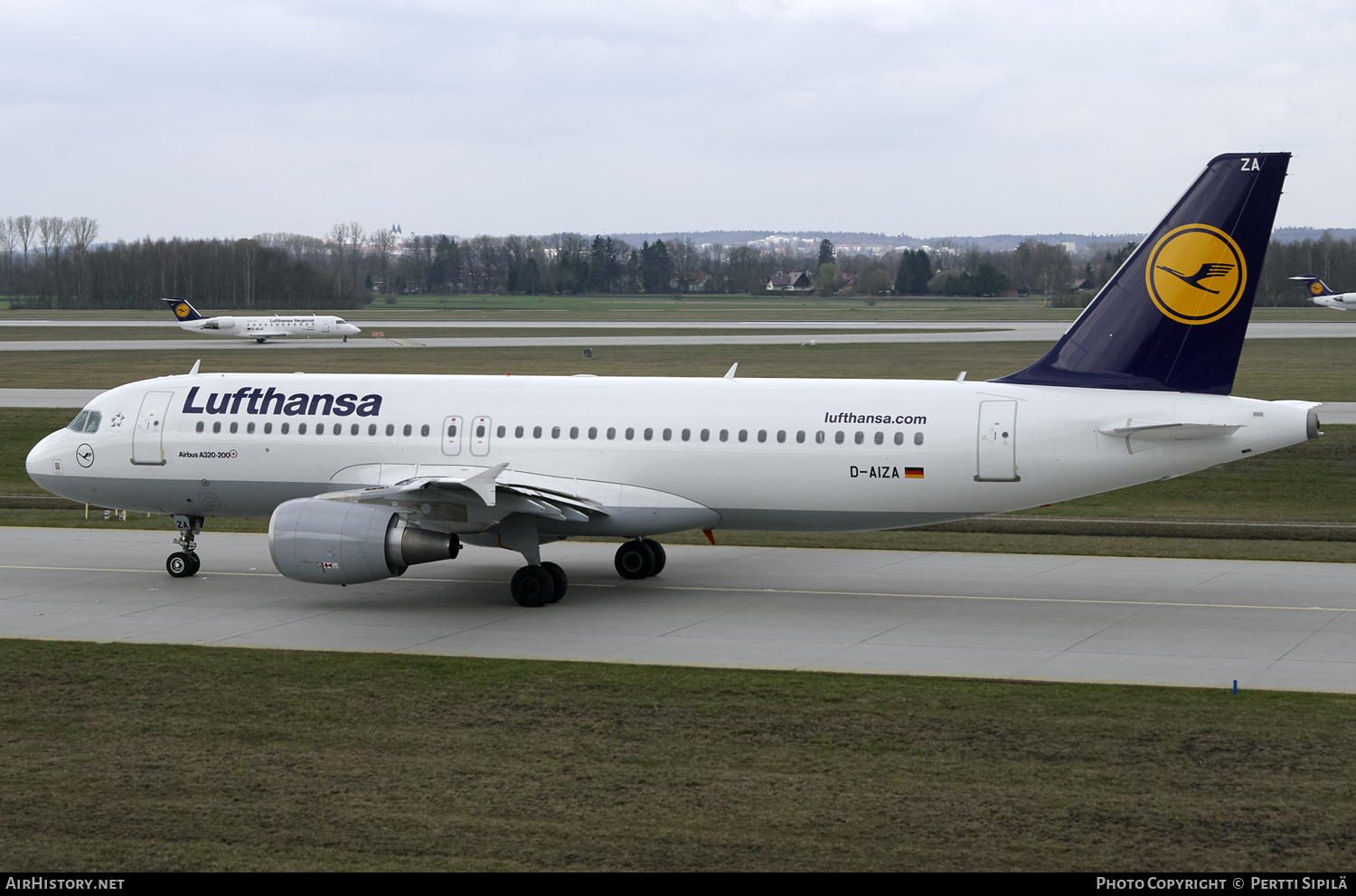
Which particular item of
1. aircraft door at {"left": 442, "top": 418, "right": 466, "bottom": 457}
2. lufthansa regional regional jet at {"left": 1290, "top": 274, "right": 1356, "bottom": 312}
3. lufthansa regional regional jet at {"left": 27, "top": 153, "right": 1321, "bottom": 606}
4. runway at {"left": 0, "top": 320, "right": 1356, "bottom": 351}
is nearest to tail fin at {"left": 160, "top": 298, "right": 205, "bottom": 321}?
runway at {"left": 0, "top": 320, "right": 1356, "bottom": 351}

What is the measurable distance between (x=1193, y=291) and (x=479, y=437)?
12.2m

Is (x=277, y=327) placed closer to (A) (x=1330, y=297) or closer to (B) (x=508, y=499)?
(B) (x=508, y=499)

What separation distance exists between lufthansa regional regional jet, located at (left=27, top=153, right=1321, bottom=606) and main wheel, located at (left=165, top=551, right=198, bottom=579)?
0.12 ft

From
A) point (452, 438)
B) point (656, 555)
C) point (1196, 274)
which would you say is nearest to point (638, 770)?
point (452, 438)

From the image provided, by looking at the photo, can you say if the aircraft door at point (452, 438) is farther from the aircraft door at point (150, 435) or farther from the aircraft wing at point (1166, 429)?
the aircraft wing at point (1166, 429)

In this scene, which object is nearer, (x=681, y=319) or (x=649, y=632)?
(x=649, y=632)

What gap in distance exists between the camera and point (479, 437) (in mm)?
24328

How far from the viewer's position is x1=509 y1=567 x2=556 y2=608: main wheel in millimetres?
23000

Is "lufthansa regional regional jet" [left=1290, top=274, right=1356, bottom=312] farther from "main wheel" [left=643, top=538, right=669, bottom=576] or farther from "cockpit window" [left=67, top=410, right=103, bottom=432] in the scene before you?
"cockpit window" [left=67, top=410, right=103, bottom=432]

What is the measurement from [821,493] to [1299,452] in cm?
2237

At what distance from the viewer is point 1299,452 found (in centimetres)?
3906
